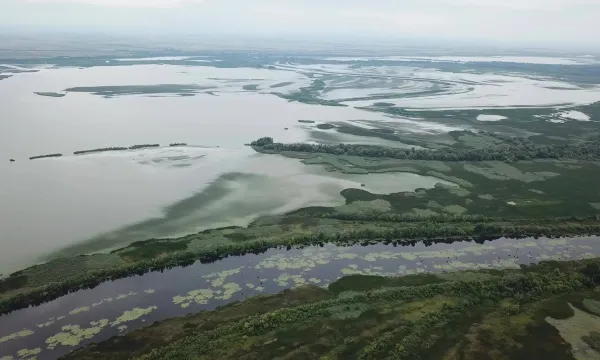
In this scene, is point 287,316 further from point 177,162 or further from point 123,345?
point 177,162

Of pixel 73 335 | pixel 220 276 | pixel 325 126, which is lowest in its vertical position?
pixel 73 335

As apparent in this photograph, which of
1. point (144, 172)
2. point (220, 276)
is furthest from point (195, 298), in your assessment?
point (144, 172)

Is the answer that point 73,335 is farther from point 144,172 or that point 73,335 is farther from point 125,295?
point 144,172

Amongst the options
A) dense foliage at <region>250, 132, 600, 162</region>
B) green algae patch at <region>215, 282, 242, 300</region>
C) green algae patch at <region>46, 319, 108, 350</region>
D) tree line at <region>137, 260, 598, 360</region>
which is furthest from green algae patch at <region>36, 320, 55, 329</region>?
dense foliage at <region>250, 132, 600, 162</region>

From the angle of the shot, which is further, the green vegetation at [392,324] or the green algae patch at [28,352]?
the green vegetation at [392,324]

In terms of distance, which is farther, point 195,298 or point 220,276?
point 220,276

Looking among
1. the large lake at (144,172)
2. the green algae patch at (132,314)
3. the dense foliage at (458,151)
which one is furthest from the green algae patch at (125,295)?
the dense foliage at (458,151)

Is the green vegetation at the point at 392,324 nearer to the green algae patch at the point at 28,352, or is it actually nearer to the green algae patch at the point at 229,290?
the green algae patch at the point at 229,290
